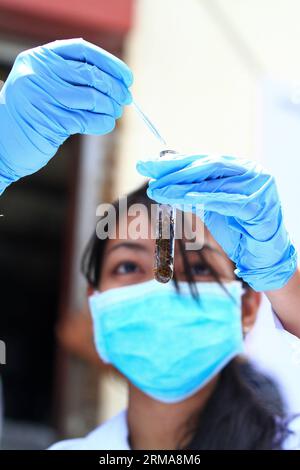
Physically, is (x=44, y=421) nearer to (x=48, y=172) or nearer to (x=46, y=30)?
(x=48, y=172)

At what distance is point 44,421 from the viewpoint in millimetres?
4008

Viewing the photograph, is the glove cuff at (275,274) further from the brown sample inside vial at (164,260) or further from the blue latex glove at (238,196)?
the brown sample inside vial at (164,260)

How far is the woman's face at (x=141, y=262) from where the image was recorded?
173cm

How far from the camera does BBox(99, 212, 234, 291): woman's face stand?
173 centimetres

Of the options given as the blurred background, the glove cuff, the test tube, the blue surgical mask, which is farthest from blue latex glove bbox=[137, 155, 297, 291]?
the blurred background

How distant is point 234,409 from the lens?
1746mm

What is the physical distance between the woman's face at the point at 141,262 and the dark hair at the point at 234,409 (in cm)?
2

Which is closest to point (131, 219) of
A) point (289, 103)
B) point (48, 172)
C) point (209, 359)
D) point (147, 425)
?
point (209, 359)

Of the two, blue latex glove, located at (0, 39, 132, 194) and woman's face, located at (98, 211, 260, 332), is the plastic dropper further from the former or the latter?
woman's face, located at (98, 211, 260, 332)

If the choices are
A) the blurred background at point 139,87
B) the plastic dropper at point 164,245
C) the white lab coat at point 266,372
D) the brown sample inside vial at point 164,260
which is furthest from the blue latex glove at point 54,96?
the blurred background at point 139,87

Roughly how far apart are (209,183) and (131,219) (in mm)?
566

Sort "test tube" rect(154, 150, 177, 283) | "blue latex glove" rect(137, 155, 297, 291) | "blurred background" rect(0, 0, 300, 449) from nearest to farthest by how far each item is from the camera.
Answer: "blue latex glove" rect(137, 155, 297, 291), "test tube" rect(154, 150, 177, 283), "blurred background" rect(0, 0, 300, 449)

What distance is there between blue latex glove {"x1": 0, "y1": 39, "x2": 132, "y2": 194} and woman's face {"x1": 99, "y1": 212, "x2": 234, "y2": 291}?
468 mm
